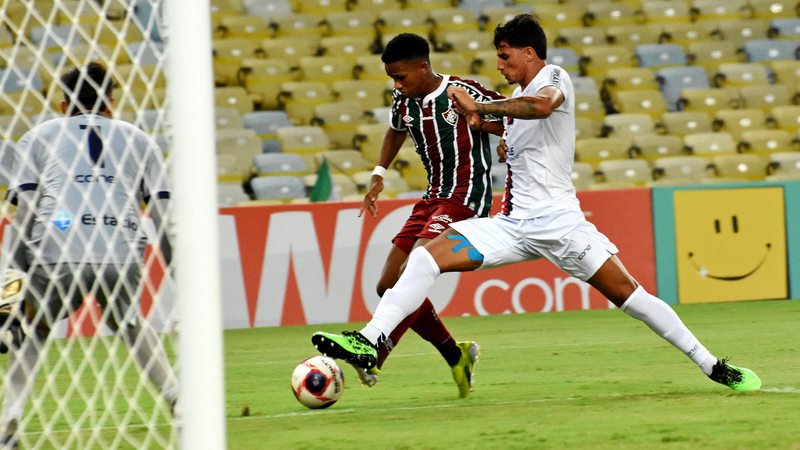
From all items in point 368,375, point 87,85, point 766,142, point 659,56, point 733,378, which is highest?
point 87,85

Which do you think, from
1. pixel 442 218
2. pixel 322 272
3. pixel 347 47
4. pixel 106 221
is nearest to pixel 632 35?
pixel 347 47

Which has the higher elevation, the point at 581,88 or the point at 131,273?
the point at 131,273

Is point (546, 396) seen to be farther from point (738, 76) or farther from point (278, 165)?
point (738, 76)

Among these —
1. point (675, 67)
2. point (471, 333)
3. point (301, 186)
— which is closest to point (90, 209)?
point (471, 333)

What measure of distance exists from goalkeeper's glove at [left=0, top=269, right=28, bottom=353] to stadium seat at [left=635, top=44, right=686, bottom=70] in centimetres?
1138

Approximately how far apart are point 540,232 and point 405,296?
68cm

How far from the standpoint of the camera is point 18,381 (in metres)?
4.50

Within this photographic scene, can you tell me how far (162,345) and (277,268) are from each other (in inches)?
237

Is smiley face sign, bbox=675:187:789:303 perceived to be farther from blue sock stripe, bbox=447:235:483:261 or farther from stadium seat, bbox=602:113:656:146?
blue sock stripe, bbox=447:235:483:261

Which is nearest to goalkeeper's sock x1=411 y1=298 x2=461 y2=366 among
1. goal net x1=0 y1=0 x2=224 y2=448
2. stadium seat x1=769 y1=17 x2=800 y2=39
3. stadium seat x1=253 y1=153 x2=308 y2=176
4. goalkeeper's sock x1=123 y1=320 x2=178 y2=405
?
goal net x1=0 y1=0 x2=224 y2=448

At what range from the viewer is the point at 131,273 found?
4.73 m

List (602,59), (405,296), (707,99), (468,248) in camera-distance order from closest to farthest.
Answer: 1. (405,296)
2. (468,248)
3. (707,99)
4. (602,59)

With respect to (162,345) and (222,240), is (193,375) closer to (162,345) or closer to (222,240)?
(162,345)

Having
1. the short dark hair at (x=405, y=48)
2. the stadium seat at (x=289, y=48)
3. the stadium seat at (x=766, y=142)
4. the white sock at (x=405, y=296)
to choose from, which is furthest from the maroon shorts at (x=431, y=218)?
the stadium seat at (x=766, y=142)
